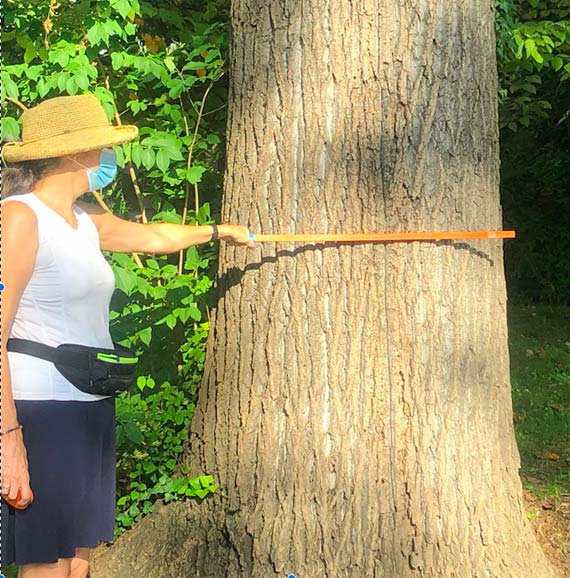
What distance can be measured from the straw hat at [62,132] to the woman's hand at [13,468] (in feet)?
2.98

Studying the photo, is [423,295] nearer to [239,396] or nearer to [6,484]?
[239,396]

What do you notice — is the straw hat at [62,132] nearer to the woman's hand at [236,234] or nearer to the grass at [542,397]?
the woman's hand at [236,234]

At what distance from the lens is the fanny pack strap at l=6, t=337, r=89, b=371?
2932 millimetres

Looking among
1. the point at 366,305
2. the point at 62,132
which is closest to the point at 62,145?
the point at 62,132

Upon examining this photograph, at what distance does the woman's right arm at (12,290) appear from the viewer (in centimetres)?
278

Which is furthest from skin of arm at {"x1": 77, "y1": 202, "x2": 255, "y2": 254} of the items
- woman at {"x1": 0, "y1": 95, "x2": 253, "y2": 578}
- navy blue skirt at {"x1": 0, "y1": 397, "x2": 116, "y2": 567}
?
navy blue skirt at {"x1": 0, "y1": 397, "x2": 116, "y2": 567}

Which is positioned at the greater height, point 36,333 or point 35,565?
point 36,333

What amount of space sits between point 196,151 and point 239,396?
59.7 inches

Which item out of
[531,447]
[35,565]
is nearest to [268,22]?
[35,565]

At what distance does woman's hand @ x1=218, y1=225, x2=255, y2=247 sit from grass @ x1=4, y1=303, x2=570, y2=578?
6.26 feet

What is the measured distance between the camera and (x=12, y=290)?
281cm

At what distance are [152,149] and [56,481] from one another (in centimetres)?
176

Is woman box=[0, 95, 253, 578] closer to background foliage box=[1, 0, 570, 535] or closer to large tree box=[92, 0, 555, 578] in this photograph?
large tree box=[92, 0, 555, 578]

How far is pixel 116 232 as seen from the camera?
3.43 metres
